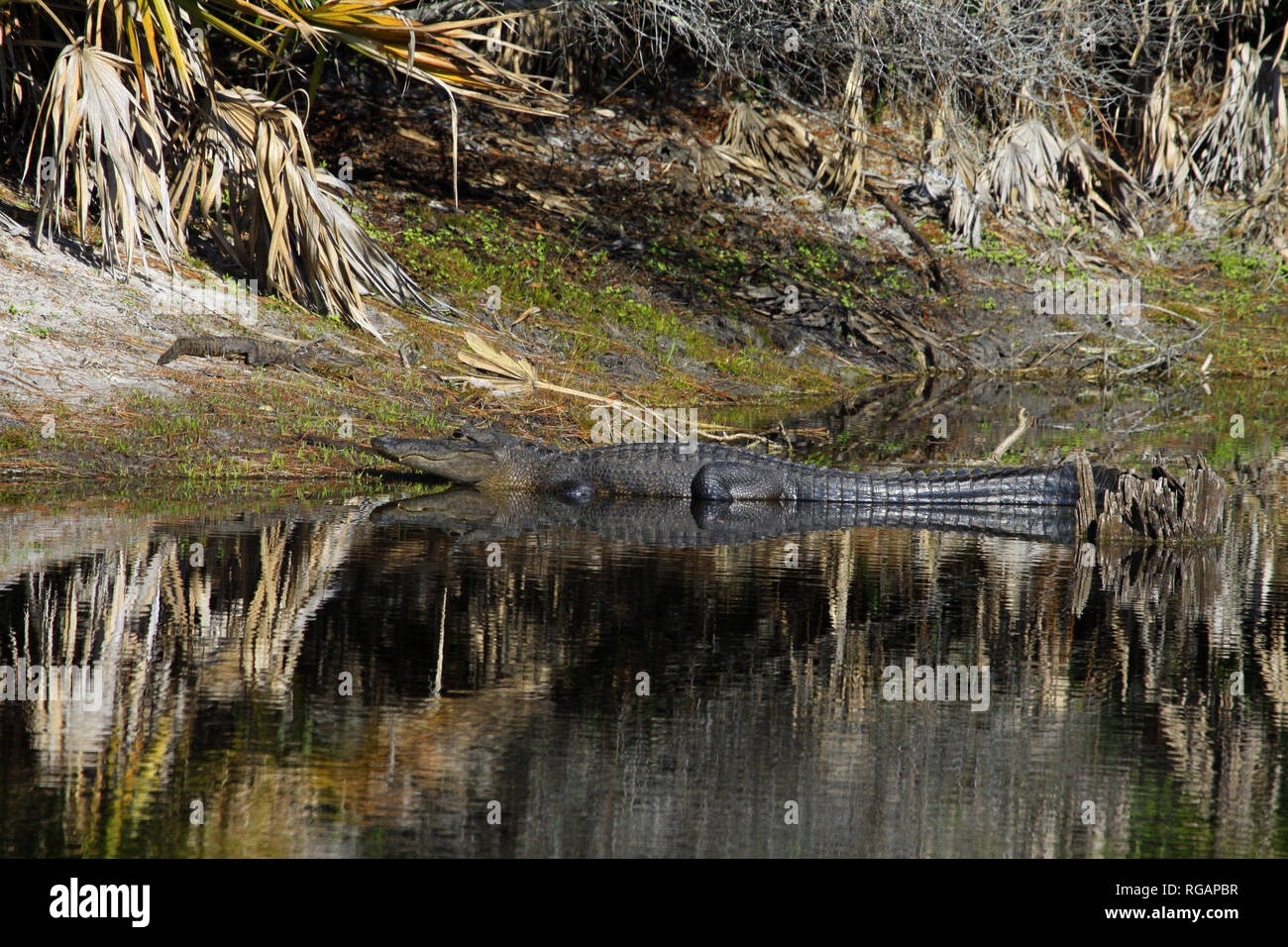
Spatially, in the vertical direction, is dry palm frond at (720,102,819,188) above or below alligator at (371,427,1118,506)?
above

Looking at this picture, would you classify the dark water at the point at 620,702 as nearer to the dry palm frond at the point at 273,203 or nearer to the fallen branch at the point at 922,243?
the dry palm frond at the point at 273,203

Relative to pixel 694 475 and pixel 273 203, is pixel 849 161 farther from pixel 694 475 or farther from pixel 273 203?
pixel 694 475

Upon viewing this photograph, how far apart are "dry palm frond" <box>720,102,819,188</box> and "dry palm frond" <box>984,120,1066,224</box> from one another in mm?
2575

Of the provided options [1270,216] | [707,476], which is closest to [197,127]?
[707,476]

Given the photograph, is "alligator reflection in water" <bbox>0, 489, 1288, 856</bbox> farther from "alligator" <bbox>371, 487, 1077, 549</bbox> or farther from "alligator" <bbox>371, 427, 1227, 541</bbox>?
"alligator" <bbox>371, 427, 1227, 541</bbox>

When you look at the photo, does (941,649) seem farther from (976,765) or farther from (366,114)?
(366,114)

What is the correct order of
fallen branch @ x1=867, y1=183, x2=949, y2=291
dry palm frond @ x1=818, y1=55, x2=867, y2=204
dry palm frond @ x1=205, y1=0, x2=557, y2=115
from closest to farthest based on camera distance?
dry palm frond @ x1=205, y1=0, x2=557, y2=115, fallen branch @ x1=867, y1=183, x2=949, y2=291, dry palm frond @ x1=818, y1=55, x2=867, y2=204

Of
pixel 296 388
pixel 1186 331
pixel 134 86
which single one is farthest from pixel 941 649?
pixel 1186 331

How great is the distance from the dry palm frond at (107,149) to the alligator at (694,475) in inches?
137

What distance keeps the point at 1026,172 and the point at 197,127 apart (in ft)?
38.3

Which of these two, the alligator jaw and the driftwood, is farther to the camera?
the driftwood

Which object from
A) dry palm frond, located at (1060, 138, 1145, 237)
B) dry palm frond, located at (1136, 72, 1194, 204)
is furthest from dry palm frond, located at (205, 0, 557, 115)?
dry palm frond, located at (1136, 72, 1194, 204)

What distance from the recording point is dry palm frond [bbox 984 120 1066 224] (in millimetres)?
18078

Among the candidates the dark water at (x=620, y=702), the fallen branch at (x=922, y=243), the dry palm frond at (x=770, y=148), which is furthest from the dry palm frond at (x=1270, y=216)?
the dark water at (x=620, y=702)
